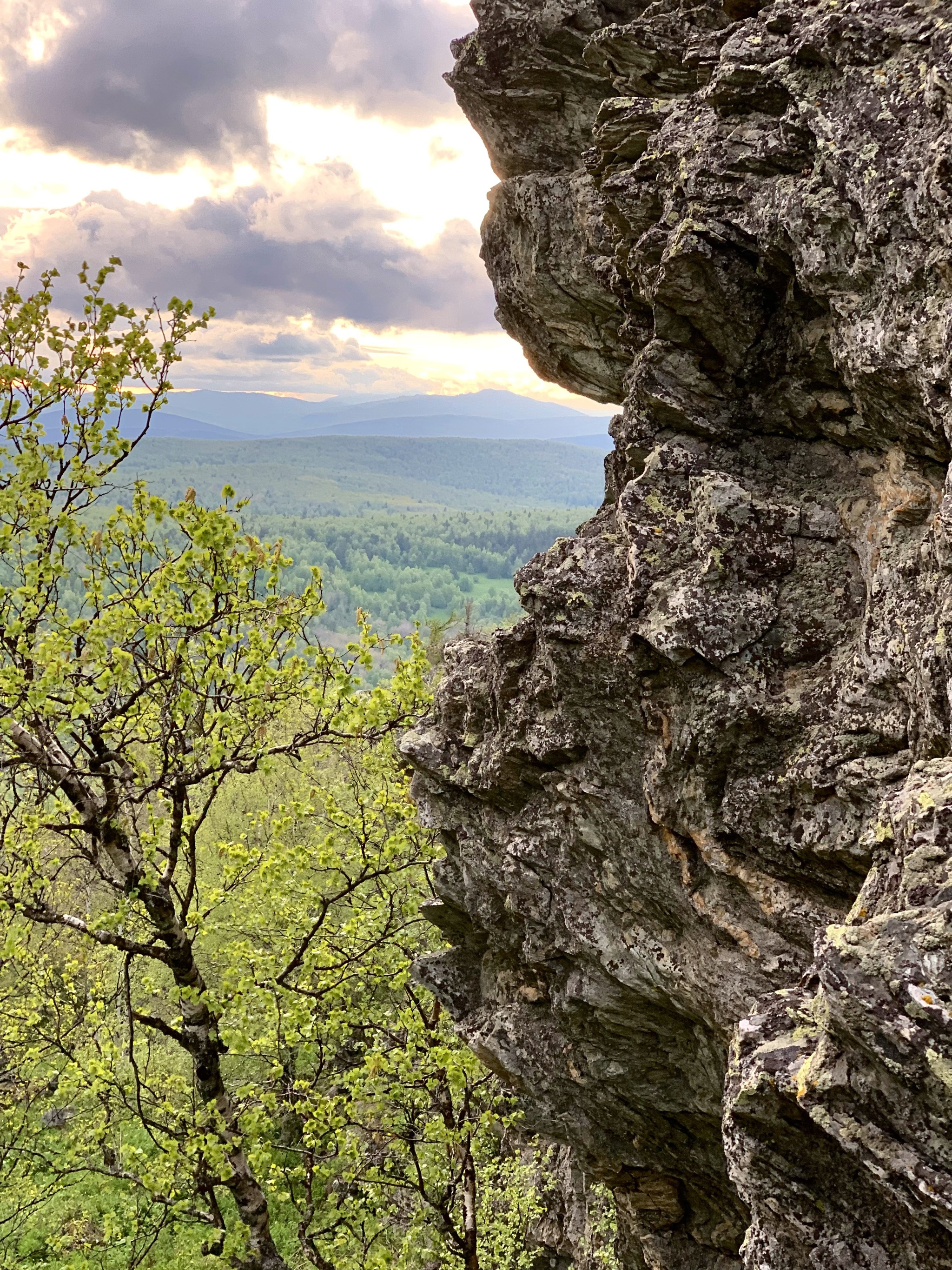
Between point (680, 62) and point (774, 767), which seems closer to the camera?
point (774, 767)

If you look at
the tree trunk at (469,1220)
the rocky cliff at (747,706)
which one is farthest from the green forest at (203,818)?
the rocky cliff at (747,706)

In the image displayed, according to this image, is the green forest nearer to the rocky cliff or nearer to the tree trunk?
the tree trunk

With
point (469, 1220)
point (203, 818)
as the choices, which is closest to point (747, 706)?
point (203, 818)

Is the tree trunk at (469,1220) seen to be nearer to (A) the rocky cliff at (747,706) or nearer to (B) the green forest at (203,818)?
(B) the green forest at (203,818)

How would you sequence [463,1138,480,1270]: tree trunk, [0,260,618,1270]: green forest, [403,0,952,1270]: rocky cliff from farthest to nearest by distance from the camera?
[463,1138,480,1270]: tree trunk < [0,260,618,1270]: green forest < [403,0,952,1270]: rocky cliff

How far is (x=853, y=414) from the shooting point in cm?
981

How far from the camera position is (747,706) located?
970 cm

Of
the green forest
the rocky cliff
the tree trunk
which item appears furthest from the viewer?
the tree trunk

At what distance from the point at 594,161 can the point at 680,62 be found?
2761mm

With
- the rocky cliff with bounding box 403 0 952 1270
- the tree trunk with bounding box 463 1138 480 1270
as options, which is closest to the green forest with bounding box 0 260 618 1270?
the tree trunk with bounding box 463 1138 480 1270

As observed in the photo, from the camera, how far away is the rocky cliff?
21.9 ft

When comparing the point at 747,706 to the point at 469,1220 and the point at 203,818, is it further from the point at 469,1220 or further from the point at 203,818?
the point at 469,1220

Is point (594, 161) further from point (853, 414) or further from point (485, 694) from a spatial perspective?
point (485, 694)

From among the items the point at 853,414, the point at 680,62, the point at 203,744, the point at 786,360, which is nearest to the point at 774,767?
the point at 853,414
